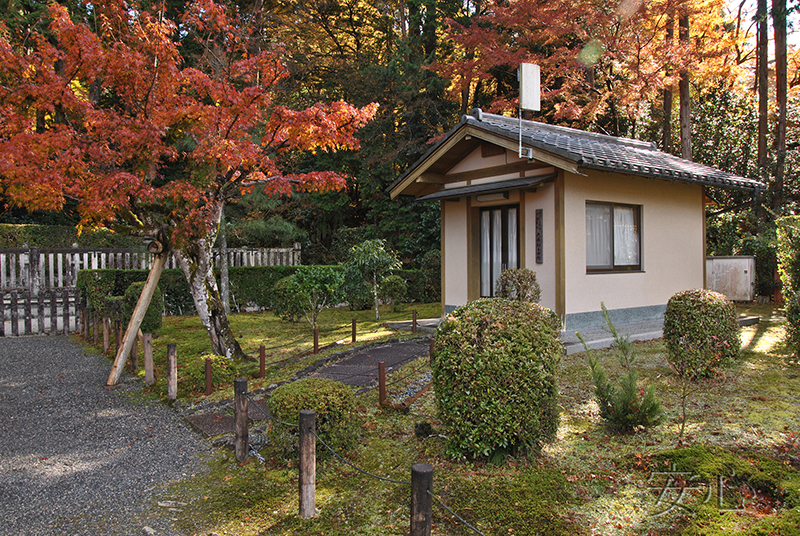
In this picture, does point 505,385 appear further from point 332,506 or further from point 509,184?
point 509,184

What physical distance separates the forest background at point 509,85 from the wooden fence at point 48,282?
3172mm

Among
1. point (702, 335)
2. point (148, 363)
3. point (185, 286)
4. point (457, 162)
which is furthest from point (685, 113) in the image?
point (148, 363)

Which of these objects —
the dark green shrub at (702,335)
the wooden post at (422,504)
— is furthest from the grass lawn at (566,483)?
the wooden post at (422,504)

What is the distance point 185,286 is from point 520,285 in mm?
9748

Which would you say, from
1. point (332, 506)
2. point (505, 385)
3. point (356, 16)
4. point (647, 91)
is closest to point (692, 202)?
point (647, 91)

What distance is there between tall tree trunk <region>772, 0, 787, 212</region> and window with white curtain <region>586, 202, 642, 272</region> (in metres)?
9.63

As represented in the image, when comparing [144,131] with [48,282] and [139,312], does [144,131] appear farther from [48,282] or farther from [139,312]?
[48,282]

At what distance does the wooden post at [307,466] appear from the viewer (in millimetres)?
3658

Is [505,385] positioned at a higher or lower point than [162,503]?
higher

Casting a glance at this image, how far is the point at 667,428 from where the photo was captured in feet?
16.5

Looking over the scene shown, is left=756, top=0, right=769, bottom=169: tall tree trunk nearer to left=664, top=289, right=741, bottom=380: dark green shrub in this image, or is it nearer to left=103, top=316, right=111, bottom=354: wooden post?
left=664, top=289, right=741, bottom=380: dark green shrub

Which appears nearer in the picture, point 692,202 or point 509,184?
point 509,184

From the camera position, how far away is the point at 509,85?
21688 mm

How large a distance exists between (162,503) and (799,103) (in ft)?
81.3
